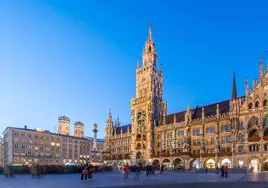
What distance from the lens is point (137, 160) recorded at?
118188 millimetres

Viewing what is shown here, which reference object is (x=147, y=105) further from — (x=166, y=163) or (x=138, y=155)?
(x=166, y=163)

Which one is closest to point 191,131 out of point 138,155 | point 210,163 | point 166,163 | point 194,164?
point 194,164

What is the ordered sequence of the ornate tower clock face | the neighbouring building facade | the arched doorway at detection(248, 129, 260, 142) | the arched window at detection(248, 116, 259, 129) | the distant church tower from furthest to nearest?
the neighbouring building facade, the ornate tower clock face, the distant church tower, the arched window at detection(248, 116, 259, 129), the arched doorway at detection(248, 129, 260, 142)

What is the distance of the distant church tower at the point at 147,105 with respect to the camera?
→ 11638 centimetres

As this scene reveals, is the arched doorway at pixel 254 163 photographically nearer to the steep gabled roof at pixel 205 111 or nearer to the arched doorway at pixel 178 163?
the steep gabled roof at pixel 205 111

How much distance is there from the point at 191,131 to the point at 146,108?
21.9 meters

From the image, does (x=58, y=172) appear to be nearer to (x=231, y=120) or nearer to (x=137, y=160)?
(x=231, y=120)

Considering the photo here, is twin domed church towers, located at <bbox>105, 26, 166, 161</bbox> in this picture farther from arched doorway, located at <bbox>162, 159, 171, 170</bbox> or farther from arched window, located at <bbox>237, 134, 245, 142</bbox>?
arched window, located at <bbox>237, 134, 245, 142</bbox>

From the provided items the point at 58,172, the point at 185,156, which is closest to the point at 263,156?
the point at 185,156

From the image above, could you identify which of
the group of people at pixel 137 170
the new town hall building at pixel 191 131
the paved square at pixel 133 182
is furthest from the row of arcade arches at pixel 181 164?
the paved square at pixel 133 182

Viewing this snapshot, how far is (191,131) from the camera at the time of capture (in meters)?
103

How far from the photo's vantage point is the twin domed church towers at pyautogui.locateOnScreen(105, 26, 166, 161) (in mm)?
116625

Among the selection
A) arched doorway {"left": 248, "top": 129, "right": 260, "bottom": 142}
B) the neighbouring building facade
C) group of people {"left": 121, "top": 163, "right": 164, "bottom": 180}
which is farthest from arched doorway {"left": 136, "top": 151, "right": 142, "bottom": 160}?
arched doorway {"left": 248, "top": 129, "right": 260, "bottom": 142}

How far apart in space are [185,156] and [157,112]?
26067 mm
